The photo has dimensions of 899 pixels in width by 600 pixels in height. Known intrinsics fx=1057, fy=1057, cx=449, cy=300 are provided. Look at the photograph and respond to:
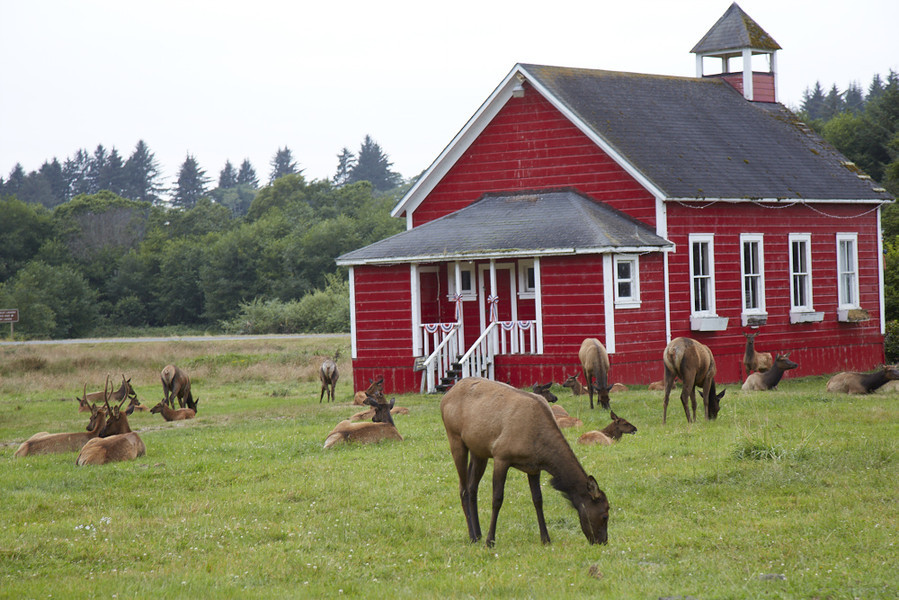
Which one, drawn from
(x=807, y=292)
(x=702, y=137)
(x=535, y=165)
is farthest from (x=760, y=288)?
(x=535, y=165)

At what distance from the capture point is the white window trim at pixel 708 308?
24969mm

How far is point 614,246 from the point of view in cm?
2209

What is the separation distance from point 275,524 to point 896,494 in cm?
609

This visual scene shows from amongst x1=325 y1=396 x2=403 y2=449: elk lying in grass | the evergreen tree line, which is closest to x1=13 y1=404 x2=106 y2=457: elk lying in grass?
x1=325 y1=396 x2=403 y2=449: elk lying in grass

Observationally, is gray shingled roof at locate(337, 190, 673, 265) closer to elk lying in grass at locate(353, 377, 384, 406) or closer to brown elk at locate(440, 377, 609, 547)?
elk lying in grass at locate(353, 377, 384, 406)

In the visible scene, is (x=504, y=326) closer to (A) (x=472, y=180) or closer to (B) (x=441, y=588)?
(A) (x=472, y=180)

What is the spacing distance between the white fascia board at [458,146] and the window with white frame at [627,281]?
5536mm

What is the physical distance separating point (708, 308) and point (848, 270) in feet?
20.0

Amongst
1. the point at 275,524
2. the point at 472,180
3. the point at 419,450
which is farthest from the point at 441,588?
the point at 472,180

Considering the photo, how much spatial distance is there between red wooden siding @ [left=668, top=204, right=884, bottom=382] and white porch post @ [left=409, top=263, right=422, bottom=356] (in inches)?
232

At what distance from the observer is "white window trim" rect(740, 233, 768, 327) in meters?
26.2

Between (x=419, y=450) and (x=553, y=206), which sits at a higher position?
(x=553, y=206)

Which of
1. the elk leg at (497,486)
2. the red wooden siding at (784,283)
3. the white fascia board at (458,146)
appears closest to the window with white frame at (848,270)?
the red wooden siding at (784,283)

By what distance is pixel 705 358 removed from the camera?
16.3 m
